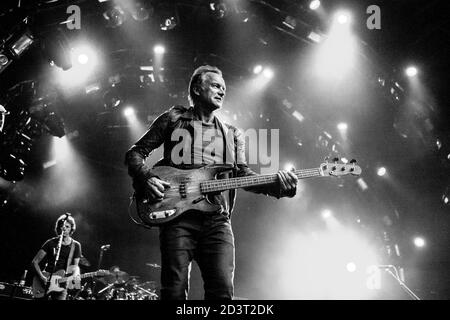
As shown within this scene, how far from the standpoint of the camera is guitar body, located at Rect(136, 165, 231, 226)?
8.57 feet

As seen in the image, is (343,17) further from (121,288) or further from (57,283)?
(121,288)

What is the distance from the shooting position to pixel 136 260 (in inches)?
555

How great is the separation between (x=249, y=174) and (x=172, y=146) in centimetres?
74

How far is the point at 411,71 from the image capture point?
8.42 metres

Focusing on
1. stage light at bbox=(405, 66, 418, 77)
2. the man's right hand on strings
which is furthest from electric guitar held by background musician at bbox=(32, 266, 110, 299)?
stage light at bbox=(405, 66, 418, 77)

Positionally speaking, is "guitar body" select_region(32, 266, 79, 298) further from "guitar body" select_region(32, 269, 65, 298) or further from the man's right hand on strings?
the man's right hand on strings

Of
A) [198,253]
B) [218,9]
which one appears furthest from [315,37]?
[198,253]

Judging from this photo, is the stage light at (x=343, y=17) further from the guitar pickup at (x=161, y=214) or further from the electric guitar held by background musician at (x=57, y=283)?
the electric guitar held by background musician at (x=57, y=283)

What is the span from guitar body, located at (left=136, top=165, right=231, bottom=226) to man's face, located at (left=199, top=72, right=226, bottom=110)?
68cm

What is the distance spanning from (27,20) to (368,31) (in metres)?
7.95

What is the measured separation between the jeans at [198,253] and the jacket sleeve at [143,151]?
485mm

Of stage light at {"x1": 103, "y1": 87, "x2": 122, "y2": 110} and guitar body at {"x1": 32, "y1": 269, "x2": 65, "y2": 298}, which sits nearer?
guitar body at {"x1": 32, "y1": 269, "x2": 65, "y2": 298}

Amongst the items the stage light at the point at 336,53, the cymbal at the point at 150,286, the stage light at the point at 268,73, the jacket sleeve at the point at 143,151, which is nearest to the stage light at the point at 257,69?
the stage light at the point at 268,73
